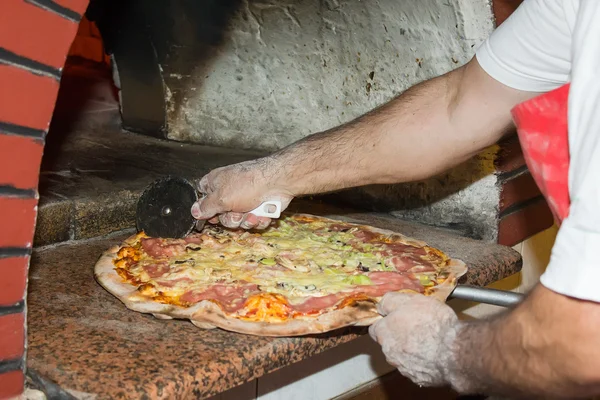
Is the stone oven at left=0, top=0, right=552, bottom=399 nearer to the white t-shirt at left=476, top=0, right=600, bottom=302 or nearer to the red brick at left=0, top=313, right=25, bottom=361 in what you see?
the red brick at left=0, top=313, right=25, bottom=361

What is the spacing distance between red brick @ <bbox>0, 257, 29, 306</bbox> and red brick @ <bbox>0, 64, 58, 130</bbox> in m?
0.30

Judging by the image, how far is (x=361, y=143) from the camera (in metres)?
2.22

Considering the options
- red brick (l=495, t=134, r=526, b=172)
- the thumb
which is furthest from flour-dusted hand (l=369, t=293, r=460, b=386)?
red brick (l=495, t=134, r=526, b=172)

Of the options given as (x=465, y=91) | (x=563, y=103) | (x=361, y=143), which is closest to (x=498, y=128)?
(x=465, y=91)

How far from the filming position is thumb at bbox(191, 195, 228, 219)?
222 cm

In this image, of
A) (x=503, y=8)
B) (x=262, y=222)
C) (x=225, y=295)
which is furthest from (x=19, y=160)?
(x=503, y=8)

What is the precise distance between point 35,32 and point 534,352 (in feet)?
3.87

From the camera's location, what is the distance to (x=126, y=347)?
A: 1.75 m

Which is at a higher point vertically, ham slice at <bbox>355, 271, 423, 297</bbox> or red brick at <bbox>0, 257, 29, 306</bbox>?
red brick at <bbox>0, 257, 29, 306</bbox>

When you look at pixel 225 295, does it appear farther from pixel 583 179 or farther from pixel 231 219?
pixel 583 179

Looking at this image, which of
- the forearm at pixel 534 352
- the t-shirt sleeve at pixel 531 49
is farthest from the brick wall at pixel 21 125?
the t-shirt sleeve at pixel 531 49

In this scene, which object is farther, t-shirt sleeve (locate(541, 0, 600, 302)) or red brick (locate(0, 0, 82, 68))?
red brick (locate(0, 0, 82, 68))

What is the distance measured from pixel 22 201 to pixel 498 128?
1297 mm

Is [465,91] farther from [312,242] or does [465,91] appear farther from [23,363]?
[23,363]
